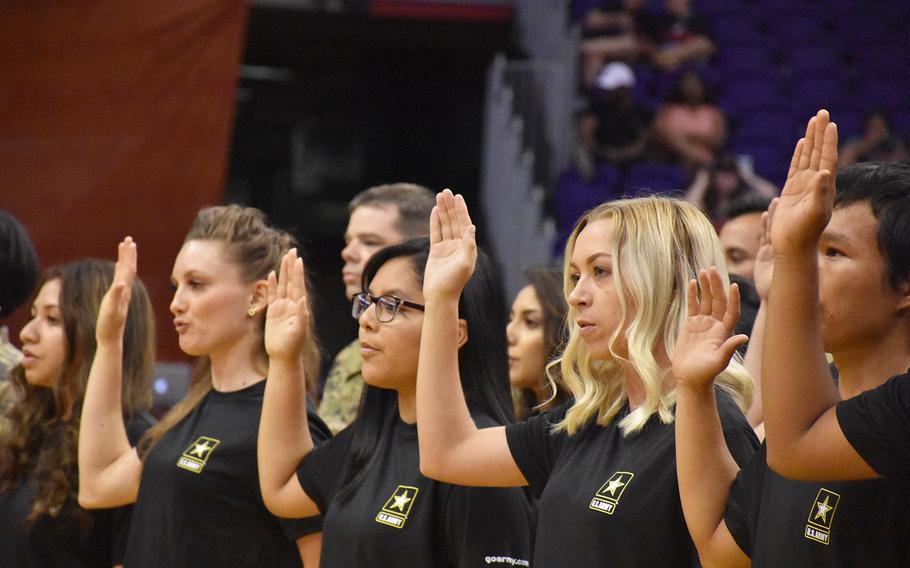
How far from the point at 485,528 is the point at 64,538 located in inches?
59.5

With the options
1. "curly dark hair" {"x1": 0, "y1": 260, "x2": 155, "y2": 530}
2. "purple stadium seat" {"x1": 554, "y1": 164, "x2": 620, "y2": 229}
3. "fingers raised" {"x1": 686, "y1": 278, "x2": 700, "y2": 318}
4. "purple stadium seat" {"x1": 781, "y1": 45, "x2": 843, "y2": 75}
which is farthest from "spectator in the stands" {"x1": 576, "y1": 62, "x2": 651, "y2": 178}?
"fingers raised" {"x1": 686, "y1": 278, "x2": 700, "y2": 318}

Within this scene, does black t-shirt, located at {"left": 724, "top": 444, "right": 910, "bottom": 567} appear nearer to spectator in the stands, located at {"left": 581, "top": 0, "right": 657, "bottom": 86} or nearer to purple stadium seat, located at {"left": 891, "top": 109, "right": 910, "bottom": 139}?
spectator in the stands, located at {"left": 581, "top": 0, "right": 657, "bottom": 86}

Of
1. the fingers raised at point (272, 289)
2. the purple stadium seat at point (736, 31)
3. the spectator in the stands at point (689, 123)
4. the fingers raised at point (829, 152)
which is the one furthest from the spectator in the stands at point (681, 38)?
the fingers raised at point (829, 152)

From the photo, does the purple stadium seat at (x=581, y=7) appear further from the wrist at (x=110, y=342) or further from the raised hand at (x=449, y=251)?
the raised hand at (x=449, y=251)

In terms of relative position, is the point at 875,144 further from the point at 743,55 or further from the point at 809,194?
the point at 809,194

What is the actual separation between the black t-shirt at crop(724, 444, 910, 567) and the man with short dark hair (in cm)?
199

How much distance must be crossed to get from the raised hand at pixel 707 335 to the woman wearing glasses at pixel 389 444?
75 cm

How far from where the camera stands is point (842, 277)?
2012 millimetres

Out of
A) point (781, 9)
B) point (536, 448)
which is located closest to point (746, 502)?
point (536, 448)

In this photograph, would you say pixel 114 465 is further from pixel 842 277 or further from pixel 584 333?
pixel 842 277

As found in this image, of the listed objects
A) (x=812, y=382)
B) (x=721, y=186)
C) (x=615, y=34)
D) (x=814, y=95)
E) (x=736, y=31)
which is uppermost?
(x=736, y=31)

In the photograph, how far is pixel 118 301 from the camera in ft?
11.5

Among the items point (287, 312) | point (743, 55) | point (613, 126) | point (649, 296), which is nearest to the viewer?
point (649, 296)

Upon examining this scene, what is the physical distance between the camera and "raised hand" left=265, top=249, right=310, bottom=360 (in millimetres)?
3059
